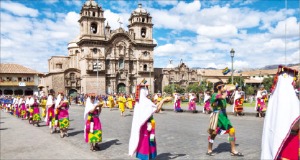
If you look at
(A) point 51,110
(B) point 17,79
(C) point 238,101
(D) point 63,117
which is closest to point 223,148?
(D) point 63,117

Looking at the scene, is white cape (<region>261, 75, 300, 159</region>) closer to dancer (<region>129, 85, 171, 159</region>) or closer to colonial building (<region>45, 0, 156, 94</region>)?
dancer (<region>129, 85, 171, 159</region>)

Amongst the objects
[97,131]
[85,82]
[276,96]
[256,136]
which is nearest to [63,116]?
[97,131]

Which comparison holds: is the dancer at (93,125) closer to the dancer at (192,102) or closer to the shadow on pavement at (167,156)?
the shadow on pavement at (167,156)

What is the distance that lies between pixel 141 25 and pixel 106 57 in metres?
10.4

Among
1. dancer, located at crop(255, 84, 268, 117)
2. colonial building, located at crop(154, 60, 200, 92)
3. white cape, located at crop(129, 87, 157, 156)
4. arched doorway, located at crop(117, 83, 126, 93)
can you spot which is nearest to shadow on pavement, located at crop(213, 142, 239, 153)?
white cape, located at crop(129, 87, 157, 156)

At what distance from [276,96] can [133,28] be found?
5744cm

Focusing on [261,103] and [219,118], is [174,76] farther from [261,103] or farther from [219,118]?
[219,118]

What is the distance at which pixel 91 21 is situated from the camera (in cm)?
5359

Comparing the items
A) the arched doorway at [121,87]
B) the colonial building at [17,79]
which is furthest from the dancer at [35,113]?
the colonial building at [17,79]

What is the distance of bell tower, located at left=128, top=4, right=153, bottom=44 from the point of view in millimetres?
58719

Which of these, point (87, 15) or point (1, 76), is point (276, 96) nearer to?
point (87, 15)

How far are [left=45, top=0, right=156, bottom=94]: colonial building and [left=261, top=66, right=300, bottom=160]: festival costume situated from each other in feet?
160

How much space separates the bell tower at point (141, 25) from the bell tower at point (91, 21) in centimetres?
743

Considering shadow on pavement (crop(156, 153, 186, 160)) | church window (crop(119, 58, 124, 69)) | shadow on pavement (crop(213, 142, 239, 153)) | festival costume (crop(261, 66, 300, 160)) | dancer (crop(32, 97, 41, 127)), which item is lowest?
shadow on pavement (crop(156, 153, 186, 160))
